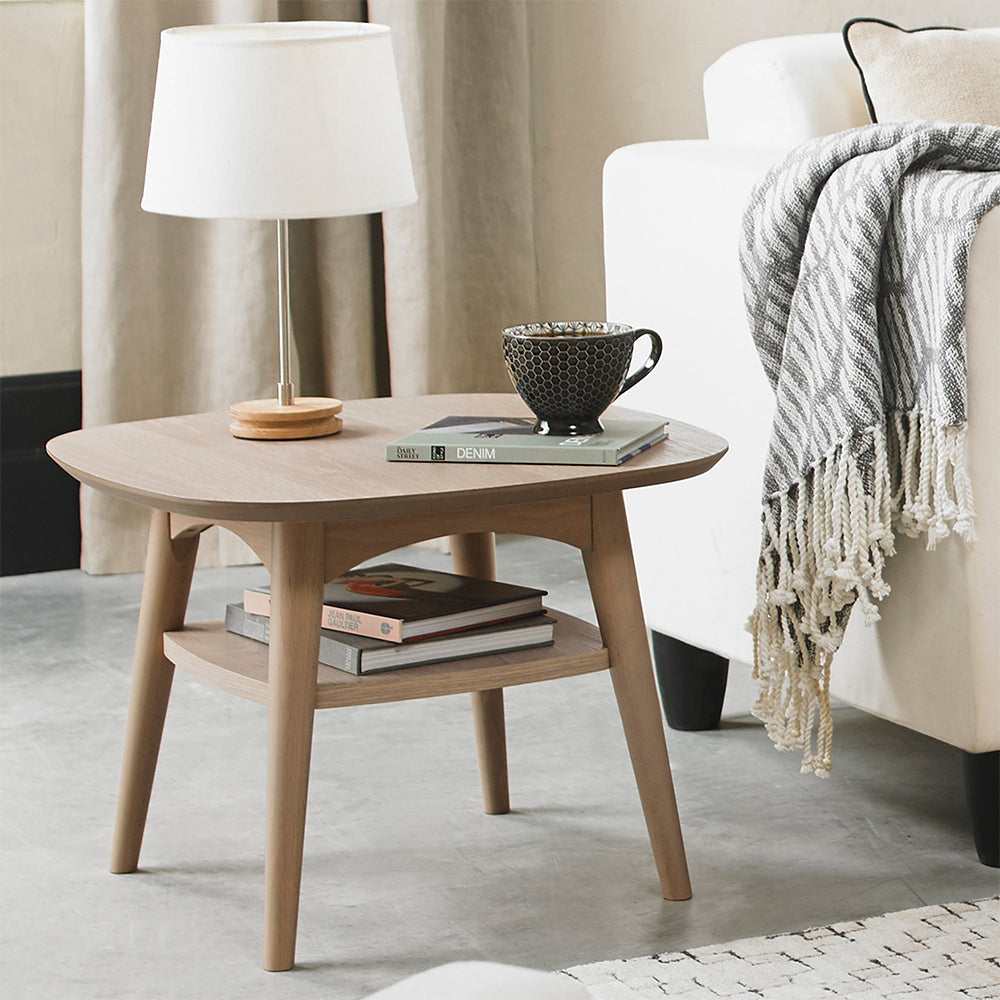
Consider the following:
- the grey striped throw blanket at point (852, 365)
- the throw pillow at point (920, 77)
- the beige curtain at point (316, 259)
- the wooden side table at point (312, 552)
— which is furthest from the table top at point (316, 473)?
the beige curtain at point (316, 259)

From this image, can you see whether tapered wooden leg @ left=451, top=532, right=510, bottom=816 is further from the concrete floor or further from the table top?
the table top

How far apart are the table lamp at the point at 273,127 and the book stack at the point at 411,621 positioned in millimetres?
325

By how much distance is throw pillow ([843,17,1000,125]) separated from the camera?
1751 millimetres

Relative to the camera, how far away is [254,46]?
53.5 inches

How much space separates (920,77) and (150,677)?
3.25 ft

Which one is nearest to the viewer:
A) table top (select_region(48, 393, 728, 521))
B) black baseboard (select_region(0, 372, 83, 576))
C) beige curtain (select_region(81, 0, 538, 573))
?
table top (select_region(48, 393, 728, 521))

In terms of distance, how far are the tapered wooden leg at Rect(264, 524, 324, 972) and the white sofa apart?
530 millimetres

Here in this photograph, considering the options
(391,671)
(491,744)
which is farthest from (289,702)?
(491,744)

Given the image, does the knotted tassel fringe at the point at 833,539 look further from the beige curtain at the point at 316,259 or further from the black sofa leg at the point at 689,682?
the beige curtain at the point at 316,259

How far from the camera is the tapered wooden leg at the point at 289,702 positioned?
1283mm

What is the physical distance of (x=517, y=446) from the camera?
1.35 metres

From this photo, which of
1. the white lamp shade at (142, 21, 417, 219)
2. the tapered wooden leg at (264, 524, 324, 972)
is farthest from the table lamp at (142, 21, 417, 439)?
the tapered wooden leg at (264, 524, 324, 972)

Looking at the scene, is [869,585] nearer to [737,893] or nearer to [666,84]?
[737,893]

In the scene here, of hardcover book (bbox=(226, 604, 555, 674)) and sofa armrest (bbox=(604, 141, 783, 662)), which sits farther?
sofa armrest (bbox=(604, 141, 783, 662))
